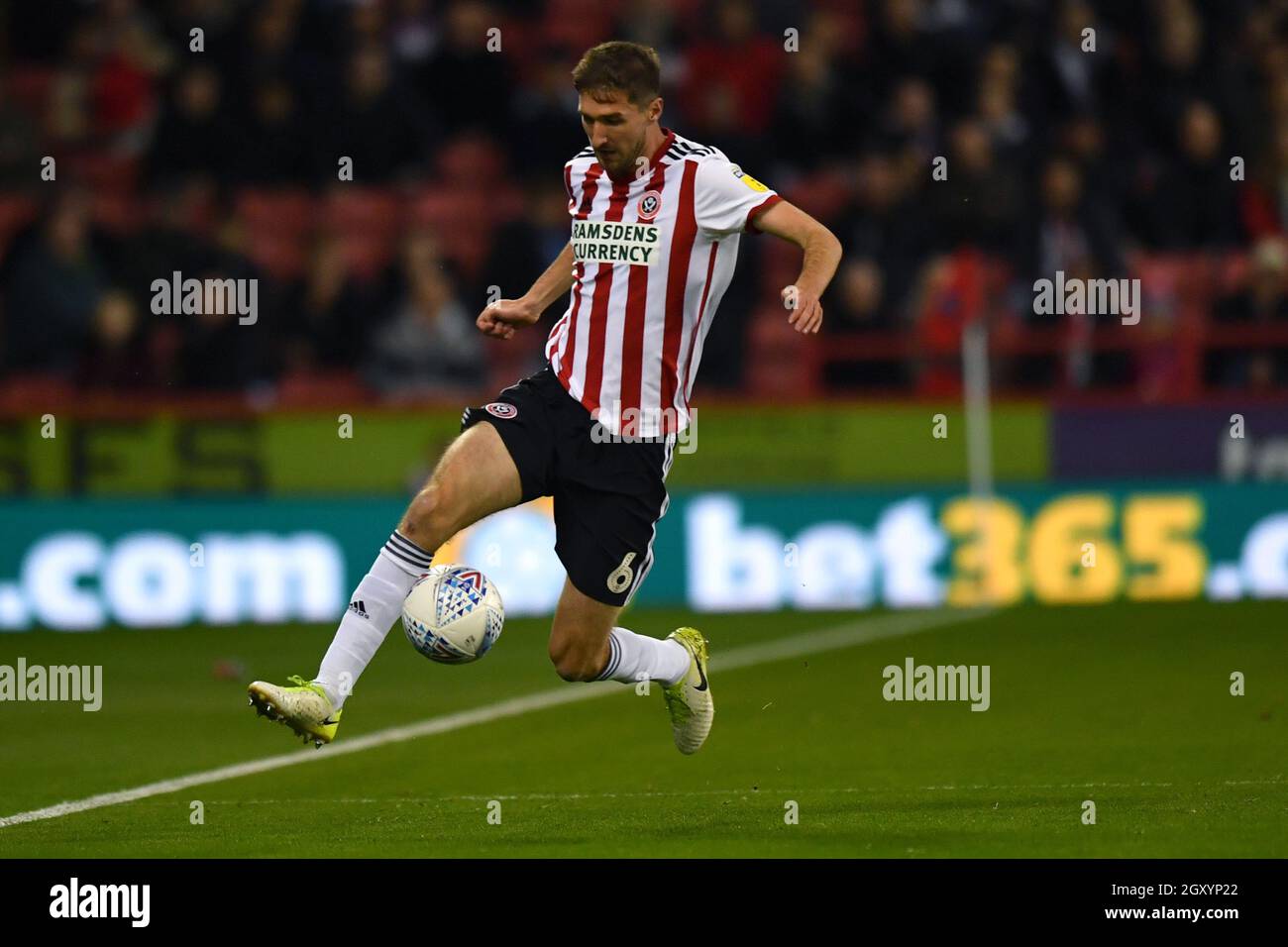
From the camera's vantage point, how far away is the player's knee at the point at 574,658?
318 inches

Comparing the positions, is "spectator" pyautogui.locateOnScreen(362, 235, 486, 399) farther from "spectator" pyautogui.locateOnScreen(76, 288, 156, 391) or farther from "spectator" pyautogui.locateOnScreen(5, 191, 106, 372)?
"spectator" pyautogui.locateOnScreen(5, 191, 106, 372)

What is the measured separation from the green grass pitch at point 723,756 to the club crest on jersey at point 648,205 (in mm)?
2051

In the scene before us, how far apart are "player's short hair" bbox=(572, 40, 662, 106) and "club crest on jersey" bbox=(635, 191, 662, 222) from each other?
14.4 inches

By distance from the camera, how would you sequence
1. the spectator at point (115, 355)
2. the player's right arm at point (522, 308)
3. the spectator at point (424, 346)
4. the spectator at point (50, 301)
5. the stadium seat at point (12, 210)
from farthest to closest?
1. the stadium seat at point (12, 210)
2. the spectator at point (50, 301)
3. the spectator at point (424, 346)
4. the spectator at point (115, 355)
5. the player's right arm at point (522, 308)

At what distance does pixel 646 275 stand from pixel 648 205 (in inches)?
9.6

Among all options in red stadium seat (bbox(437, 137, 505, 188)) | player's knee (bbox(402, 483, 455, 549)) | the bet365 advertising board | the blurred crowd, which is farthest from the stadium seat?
player's knee (bbox(402, 483, 455, 549))

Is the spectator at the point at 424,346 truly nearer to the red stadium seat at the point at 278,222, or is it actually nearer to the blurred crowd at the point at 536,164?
the blurred crowd at the point at 536,164

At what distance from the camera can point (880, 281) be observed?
1645 cm

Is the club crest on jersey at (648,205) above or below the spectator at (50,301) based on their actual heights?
below

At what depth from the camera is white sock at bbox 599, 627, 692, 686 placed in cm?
826

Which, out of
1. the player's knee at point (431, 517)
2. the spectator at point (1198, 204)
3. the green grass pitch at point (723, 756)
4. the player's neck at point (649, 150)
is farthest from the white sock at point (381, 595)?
the spectator at point (1198, 204)

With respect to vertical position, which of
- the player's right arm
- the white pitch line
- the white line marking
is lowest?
the white line marking
